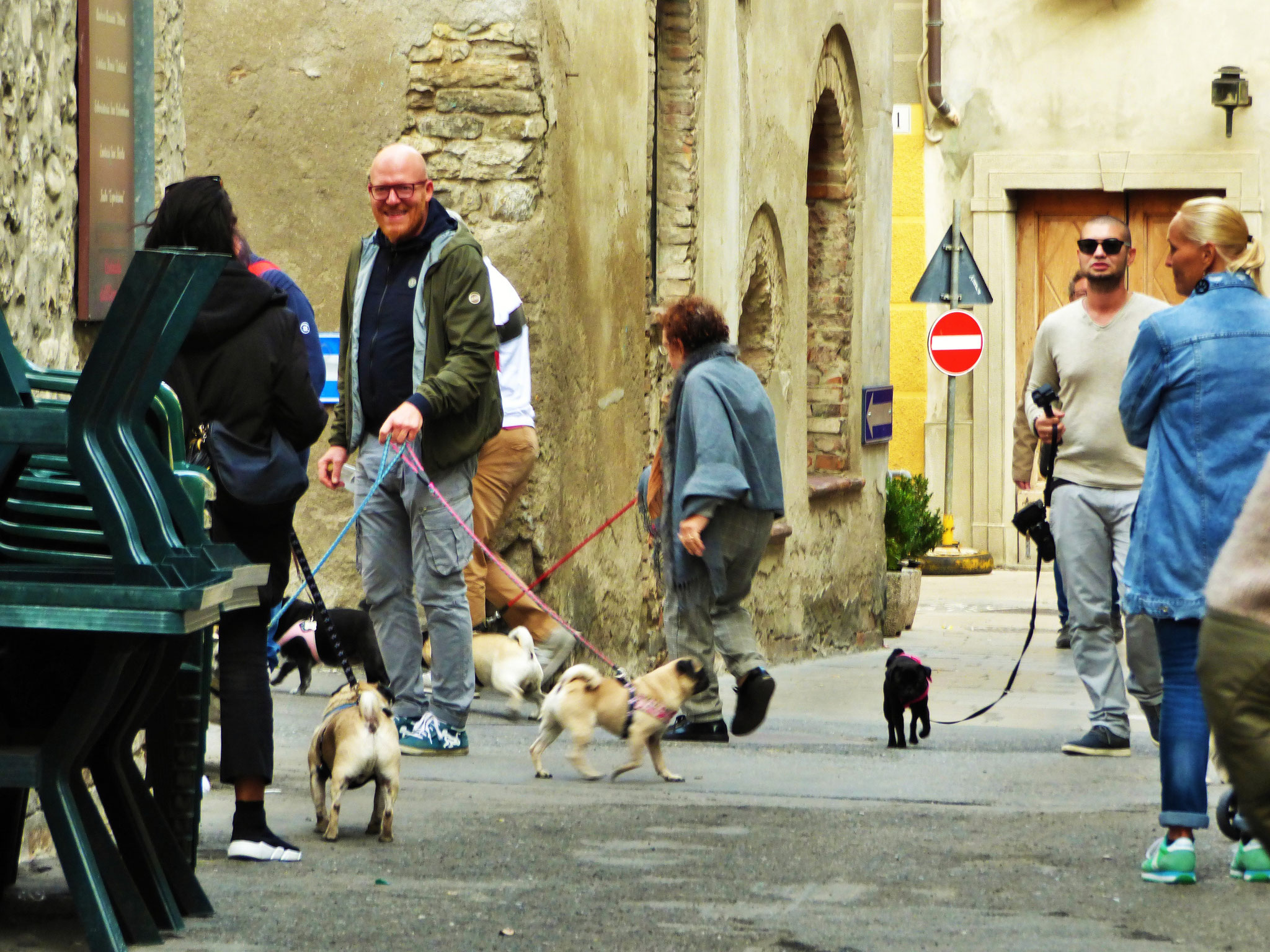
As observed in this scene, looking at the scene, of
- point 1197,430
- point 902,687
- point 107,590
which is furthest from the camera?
point 902,687

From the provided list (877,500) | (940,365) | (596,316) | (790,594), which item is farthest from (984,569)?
(596,316)

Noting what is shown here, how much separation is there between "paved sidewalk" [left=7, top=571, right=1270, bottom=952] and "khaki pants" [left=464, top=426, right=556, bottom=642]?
700 mm

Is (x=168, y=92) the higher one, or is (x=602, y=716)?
(x=168, y=92)

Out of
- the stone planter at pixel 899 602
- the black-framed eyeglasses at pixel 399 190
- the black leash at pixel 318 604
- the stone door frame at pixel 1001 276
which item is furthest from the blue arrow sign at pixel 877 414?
the black-framed eyeglasses at pixel 399 190

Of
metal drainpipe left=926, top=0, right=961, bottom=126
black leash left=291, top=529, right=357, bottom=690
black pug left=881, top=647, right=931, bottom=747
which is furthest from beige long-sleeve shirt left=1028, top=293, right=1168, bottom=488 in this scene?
metal drainpipe left=926, top=0, right=961, bottom=126

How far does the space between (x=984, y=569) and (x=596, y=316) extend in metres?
9.47

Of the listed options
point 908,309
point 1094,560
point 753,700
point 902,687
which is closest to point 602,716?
point 753,700

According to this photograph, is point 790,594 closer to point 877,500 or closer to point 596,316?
point 877,500

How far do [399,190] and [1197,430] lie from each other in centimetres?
264

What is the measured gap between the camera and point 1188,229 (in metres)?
4.93

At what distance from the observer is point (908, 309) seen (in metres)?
19.2

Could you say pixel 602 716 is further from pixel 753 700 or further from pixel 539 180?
pixel 539 180

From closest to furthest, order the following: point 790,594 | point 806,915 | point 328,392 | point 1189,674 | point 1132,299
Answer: point 806,915, point 1189,674, point 1132,299, point 328,392, point 790,594

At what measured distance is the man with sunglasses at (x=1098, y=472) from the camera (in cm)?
682
